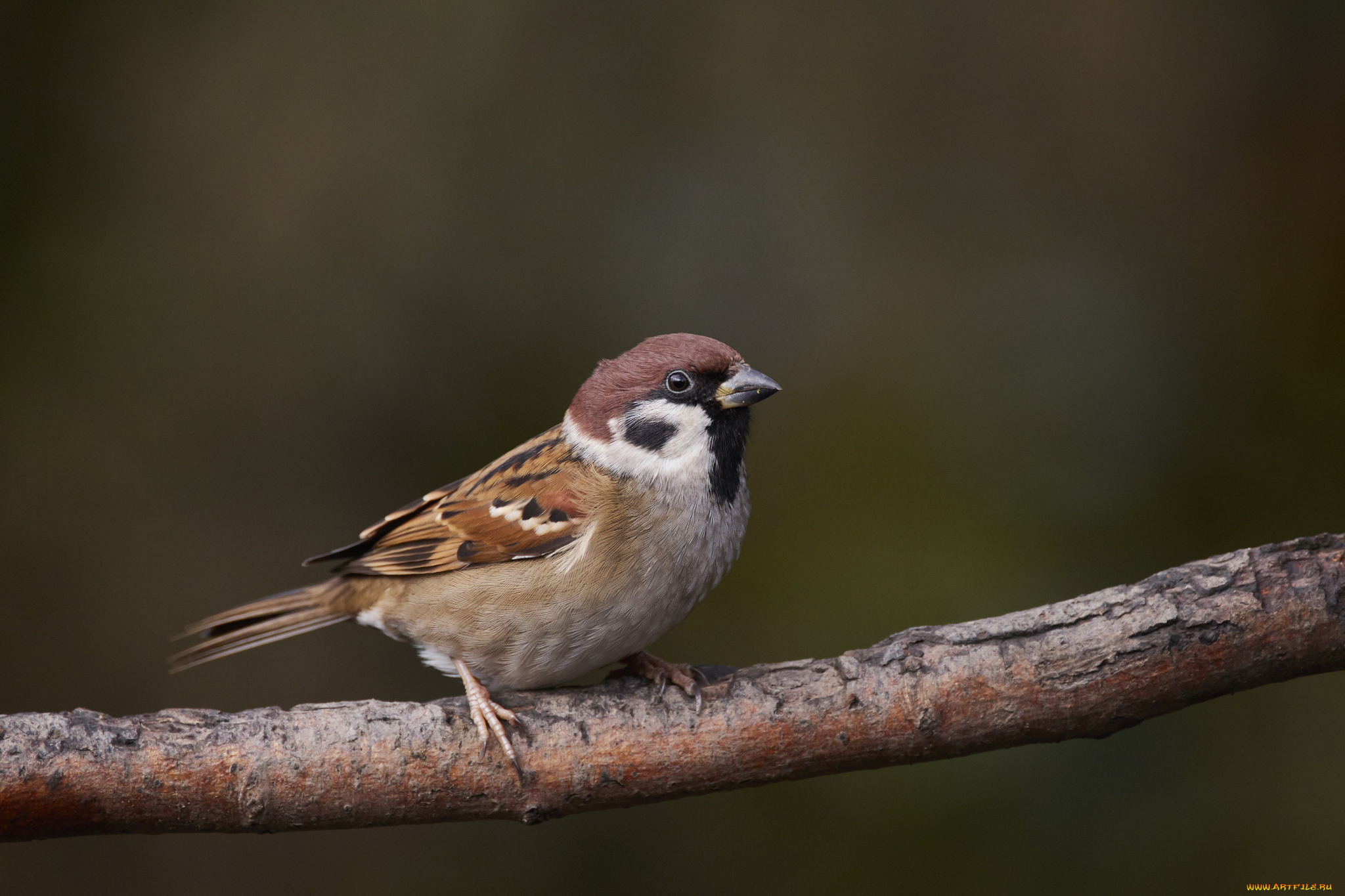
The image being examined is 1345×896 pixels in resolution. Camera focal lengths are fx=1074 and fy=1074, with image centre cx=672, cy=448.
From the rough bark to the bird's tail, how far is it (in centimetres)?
76

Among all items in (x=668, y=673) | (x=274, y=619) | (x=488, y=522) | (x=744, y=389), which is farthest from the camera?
(x=274, y=619)

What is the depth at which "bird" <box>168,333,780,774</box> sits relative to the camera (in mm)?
2732

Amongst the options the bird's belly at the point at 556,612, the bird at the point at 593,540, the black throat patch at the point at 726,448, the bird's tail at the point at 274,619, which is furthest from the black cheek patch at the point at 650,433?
the bird's tail at the point at 274,619

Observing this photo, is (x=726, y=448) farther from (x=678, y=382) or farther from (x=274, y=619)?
(x=274, y=619)

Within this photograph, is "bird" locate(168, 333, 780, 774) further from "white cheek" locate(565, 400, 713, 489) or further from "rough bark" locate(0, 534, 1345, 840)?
"rough bark" locate(0, 534, 1345, 840)

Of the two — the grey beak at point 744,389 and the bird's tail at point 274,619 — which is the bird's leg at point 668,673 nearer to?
the grey beak at point 744,389

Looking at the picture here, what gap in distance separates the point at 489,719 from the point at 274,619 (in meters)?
1.11

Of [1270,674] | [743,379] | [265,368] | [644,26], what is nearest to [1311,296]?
[1270,674]

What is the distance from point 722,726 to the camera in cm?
254

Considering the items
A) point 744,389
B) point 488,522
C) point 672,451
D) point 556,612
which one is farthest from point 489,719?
point 744,389

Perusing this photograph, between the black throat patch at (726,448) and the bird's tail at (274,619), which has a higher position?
the black throat patch at (726,448)

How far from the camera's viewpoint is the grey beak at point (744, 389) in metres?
Result: 2.81

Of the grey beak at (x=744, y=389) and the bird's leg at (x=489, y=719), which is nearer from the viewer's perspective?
the bird's leg at (x=489, y=719)

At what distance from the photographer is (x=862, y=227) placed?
418 centimetres
